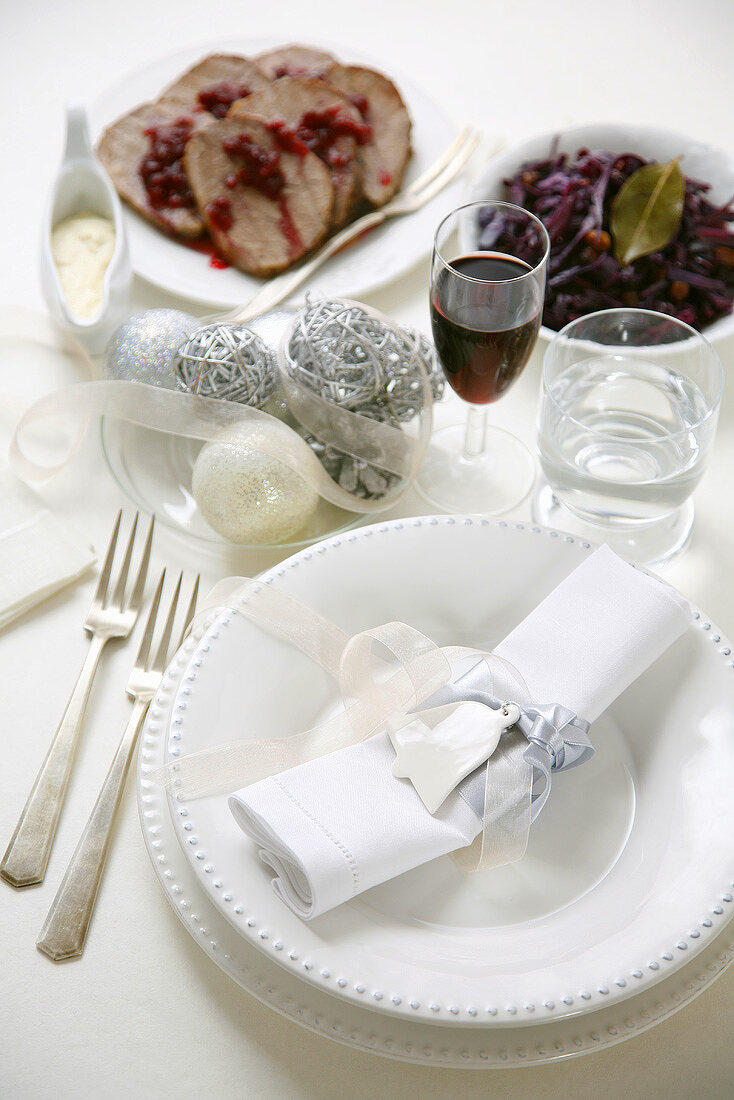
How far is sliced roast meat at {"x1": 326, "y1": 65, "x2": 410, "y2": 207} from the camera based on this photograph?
58.1 inches

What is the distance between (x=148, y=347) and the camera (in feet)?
3.83

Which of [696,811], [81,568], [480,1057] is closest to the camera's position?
[480,1057]

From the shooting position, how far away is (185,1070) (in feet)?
2.51

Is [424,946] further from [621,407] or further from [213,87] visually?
[213,87]

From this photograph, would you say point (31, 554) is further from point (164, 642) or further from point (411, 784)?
point (411, 784)

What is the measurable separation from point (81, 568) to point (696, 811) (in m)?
0.69

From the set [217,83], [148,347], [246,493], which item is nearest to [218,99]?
[217,83]

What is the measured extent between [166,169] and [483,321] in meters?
0.71

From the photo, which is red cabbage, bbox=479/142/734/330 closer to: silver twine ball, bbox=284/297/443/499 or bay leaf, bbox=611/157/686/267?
bay leaf, bbox=611/157/686/267

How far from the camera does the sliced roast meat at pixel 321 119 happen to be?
145 centimetres

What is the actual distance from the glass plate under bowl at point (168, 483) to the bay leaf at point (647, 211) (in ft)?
1.84

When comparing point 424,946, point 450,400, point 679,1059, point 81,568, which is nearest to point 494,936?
point 424,946

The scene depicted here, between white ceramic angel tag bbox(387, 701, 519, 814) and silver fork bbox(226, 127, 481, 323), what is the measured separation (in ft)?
2.20

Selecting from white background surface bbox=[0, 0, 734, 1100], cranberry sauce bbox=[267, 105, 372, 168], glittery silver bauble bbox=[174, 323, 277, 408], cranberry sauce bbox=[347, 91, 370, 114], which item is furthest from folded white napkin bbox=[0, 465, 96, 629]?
cranberry sauce bbox=[347, 91, 370, 114]
